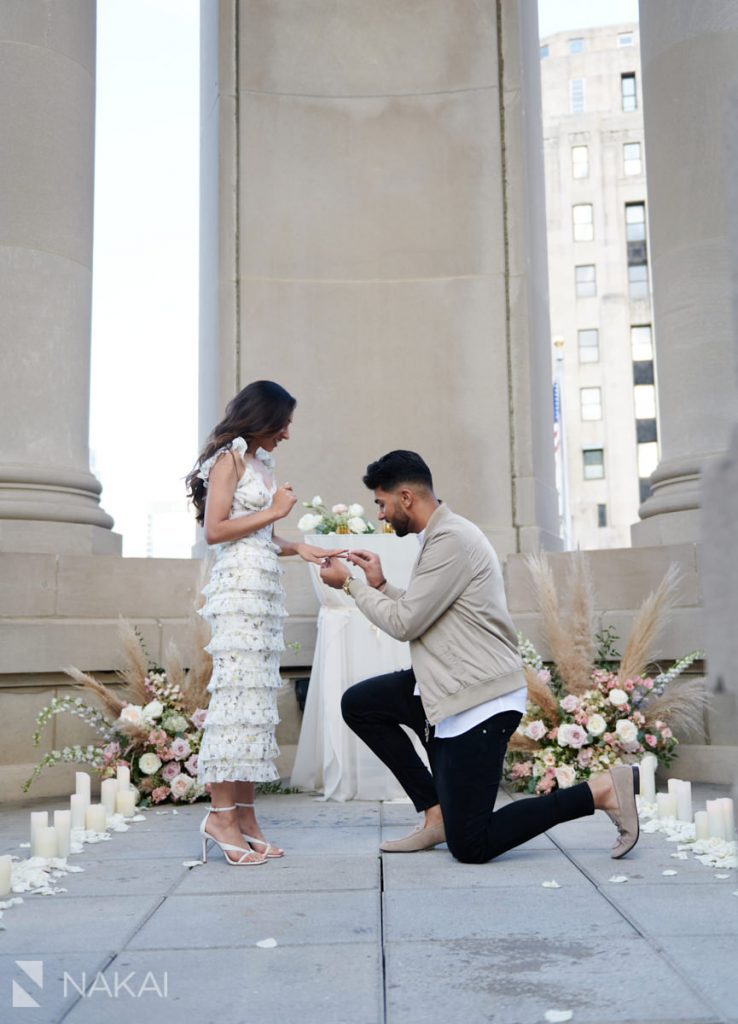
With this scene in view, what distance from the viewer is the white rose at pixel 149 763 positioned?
22.3 feet

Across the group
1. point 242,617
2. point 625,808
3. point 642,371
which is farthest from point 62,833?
point 642,371

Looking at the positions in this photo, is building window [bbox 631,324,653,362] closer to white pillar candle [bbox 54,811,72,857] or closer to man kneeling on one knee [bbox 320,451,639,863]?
man kneeling on one knee [bbox 320,451,639,863]

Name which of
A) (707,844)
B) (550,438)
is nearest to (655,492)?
(550,438)

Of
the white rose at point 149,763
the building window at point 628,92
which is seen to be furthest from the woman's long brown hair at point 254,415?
the building window at point 628,92

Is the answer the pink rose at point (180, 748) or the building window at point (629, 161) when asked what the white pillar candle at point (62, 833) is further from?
the building window at point (629, 161)

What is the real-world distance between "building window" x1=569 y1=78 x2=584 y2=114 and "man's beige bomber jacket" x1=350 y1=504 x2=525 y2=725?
72.0 m

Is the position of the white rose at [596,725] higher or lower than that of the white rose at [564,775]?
higher

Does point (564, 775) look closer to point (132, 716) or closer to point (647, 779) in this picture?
point (647, 779)

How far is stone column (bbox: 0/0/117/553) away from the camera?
25.9 feet

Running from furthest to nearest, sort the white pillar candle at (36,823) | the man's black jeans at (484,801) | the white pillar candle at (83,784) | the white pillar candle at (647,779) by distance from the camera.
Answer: the white pillar candle at (647,779), the white pillar candle at (83,784), the white pillar candle at (36,823), the man's black jeans at (484,801)

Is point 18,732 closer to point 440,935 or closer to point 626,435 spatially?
point 440,935

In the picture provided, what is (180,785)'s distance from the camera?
6.80 metres

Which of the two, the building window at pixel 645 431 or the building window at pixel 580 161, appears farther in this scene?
the building window at pixel 580 161

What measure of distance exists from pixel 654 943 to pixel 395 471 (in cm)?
229
